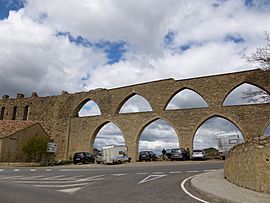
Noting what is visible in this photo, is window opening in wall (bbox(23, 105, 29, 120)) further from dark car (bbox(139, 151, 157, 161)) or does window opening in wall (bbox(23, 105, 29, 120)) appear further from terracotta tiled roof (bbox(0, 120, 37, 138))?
dark car (bbox(139, 151, 157, 161))

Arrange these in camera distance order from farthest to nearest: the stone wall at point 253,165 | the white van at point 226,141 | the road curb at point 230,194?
the white van at point 226,141 → the stone wall at point 253,165 → the road curb at point 230,194

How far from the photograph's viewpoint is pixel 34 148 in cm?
3350

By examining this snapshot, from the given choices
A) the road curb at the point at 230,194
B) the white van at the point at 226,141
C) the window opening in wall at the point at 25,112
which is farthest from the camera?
the window opening in wall at the point at 25,112

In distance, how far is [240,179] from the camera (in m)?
10.1

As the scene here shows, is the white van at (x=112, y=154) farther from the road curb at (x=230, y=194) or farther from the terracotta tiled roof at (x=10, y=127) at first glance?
the road curb at (x=230, y=194)

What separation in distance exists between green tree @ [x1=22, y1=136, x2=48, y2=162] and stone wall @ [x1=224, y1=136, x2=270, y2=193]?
26.7 meters

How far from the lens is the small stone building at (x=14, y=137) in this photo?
3372 cm

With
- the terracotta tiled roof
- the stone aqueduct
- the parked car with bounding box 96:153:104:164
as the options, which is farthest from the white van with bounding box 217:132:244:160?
the terracotta tiled roof

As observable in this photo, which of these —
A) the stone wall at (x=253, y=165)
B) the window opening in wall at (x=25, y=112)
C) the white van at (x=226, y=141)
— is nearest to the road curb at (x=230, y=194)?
the stone wall at (x=253, y=165)

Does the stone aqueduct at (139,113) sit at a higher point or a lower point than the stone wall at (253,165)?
higher

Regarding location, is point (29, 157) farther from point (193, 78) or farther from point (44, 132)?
point (193, 78)

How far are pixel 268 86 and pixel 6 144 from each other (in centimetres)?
2745

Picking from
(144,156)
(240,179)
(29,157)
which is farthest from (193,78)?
(240,179)

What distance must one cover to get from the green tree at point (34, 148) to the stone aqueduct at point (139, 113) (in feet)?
Answer: 20.5
